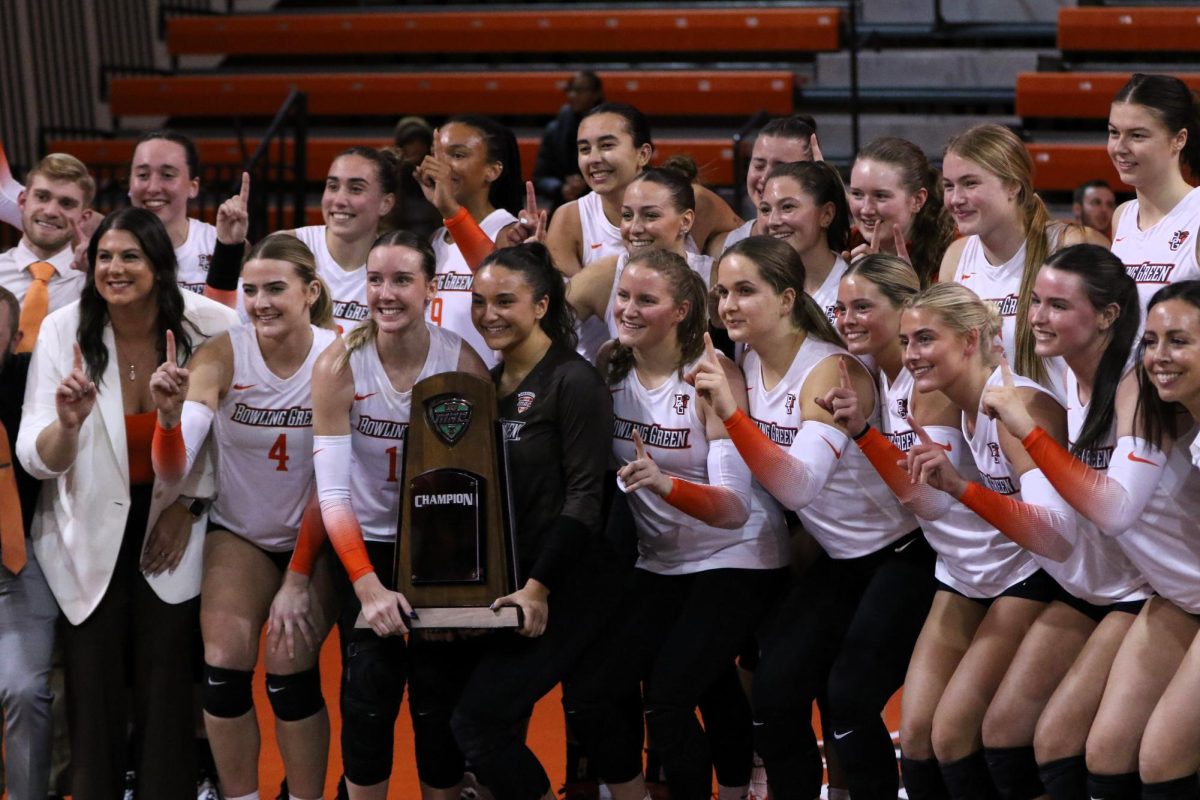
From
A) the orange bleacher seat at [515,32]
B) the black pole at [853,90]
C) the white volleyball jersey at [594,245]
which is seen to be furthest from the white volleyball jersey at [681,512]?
the orange bleacher seat at [515,32]

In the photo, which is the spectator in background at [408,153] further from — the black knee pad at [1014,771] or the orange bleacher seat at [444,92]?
the orange bleacher seat at [444,92]

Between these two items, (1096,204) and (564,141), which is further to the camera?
(564,141)

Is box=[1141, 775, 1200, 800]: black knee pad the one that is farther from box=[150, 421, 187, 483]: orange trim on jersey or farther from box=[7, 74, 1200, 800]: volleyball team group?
box=[150, 421, 187, 483]: orange trim on jersey

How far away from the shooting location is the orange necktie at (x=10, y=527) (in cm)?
417

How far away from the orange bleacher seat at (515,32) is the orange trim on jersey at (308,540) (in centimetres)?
750

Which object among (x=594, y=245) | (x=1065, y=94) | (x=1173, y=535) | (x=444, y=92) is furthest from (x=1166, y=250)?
(x=444, y=92)

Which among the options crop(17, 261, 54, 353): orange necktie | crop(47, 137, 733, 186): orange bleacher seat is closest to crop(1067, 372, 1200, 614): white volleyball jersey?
crop(17, 261, 54, 353): orange necktie

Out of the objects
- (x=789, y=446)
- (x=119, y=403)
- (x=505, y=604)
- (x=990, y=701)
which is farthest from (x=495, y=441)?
(x=990, y=701)

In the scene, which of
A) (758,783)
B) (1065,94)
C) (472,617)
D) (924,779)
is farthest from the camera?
(1065,94)

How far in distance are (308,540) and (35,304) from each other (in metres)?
1.64

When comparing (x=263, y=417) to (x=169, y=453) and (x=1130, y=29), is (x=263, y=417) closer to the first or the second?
(x=169, y=453)

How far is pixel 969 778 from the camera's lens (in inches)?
149

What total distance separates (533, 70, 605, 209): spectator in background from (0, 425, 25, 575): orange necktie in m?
5.14

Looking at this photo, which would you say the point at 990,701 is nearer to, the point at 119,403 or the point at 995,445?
the point at 995,445
